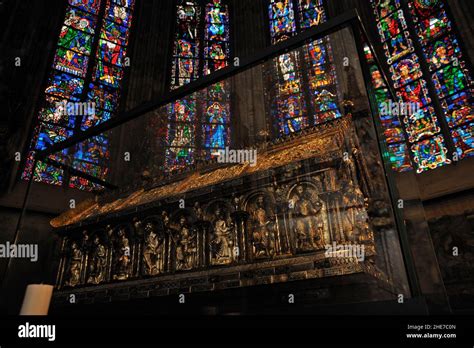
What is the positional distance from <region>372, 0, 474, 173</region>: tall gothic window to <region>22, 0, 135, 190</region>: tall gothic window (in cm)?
588

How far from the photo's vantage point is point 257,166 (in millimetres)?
3066

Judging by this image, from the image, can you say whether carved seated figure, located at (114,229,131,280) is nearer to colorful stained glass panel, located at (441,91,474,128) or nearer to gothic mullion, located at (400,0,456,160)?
gothic mullion, located at (400,0,456,160)

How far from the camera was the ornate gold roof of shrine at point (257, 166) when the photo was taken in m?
2.84

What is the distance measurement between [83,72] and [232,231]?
6516mm

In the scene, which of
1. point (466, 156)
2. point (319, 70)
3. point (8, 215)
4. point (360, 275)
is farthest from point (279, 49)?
point (8, 215)

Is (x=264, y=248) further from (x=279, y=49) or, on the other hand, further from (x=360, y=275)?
(x=279, y=49)

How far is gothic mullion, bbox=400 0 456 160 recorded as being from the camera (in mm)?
5953

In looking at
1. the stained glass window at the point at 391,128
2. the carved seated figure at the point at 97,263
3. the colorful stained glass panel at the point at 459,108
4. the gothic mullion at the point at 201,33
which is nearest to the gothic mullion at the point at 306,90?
the stained glass window at the point at 391,128

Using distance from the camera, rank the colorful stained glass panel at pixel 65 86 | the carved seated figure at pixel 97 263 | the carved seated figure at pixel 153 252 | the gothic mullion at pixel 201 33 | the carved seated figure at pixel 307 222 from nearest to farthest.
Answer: the carved seated figure at pixel 307 222
the carved seated figure at pixel 153 252
the carved seated figure at pixel 97 263
the colorful stained glass panel at pixel 65 86
the gothic mullion at pixel 201 33

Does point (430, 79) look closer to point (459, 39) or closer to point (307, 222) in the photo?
point (459, 39)

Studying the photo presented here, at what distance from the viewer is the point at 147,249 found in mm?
3334

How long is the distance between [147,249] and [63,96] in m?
5.36

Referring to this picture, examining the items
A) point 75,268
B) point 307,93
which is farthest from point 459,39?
point 75,268

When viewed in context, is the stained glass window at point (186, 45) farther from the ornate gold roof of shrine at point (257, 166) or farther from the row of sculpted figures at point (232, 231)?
the row of sculpted figures at point (232, 231)
